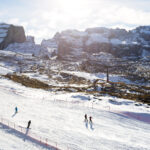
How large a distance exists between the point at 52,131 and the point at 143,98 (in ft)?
85.7

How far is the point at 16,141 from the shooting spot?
17281mm

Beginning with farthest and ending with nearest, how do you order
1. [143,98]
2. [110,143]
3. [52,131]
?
[143,98]
[52,131]
[110,143]

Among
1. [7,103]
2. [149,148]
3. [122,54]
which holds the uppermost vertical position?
[122,54]

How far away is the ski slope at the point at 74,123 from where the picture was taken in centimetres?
1808

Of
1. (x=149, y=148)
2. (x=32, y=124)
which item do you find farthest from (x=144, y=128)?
(x=32, y=124)

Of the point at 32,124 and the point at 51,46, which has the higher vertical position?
the point at 51,46

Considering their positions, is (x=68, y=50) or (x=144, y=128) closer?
(x=144, y=128)

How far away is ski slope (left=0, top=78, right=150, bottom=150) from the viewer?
18084 millimetres

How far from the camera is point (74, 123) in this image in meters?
23.6

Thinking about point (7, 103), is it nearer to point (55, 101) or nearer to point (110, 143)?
point (55, 101)

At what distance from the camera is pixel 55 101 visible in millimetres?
33812

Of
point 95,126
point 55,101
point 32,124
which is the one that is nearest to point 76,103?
point 55,101

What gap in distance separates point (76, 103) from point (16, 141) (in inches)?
676

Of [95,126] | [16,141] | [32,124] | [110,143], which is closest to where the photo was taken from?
[16,141]
